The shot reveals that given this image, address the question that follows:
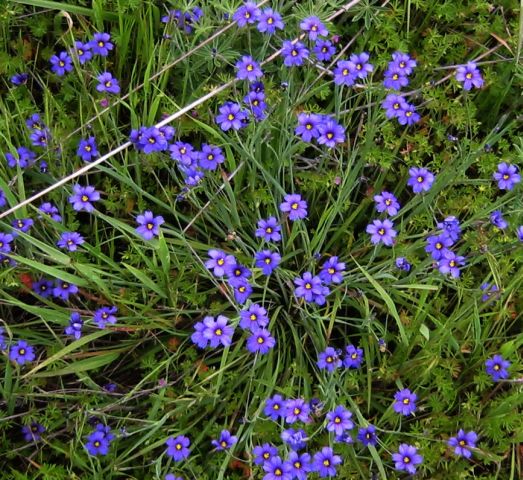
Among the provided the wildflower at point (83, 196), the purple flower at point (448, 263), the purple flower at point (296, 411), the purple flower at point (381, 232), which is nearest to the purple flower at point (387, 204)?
the purple flower at point (381, 232)

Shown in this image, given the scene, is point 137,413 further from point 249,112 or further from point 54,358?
point 249,112

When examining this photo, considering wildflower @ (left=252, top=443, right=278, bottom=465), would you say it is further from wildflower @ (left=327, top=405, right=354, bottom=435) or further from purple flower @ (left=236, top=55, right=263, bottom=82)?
purple flower @ (left=236, top=55, right=263, bottom=82)

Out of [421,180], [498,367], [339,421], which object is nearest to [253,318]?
[339,421]

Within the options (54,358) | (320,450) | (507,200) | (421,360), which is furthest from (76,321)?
(507,200)

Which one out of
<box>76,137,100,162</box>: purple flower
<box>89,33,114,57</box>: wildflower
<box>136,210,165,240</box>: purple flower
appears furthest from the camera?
<box>89,33,114,57</box>: wildflower

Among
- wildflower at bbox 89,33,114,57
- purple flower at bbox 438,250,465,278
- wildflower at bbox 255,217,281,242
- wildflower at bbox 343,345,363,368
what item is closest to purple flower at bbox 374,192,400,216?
purple flower at bbox 438,250,465,278

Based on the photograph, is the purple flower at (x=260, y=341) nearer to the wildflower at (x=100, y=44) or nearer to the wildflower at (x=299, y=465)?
the wildflower at (x=299, y=465)
